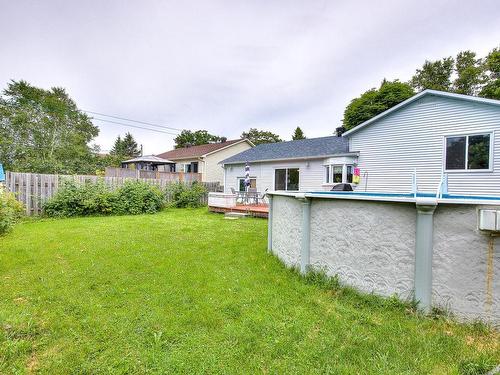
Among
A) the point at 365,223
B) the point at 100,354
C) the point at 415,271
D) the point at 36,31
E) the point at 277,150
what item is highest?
the point at 36,31

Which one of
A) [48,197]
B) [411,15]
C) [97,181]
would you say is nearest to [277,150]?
[411,15]

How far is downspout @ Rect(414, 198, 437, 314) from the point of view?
8.64ft

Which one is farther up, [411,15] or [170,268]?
[411,15]

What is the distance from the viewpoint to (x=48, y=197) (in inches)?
392

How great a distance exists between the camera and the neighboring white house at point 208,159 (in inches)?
947

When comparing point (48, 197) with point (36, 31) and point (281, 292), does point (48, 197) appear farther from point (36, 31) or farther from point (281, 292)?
point (281, 292)

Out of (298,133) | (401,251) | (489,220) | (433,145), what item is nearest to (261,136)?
(298,133)

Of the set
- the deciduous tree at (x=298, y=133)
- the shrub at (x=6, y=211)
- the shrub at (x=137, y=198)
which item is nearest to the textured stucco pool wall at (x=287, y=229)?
the shrub at (x=6, y=211)

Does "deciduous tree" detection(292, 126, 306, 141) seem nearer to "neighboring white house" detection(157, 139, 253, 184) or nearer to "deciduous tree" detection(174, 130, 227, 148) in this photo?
"neighboring white house" detection(157, 139, 253, 184)

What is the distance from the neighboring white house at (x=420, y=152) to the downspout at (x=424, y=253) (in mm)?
8645

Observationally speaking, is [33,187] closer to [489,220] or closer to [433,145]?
[489,220]

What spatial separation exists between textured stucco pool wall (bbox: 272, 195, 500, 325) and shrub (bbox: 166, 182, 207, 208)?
10.8 metres

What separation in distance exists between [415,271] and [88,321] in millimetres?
3579

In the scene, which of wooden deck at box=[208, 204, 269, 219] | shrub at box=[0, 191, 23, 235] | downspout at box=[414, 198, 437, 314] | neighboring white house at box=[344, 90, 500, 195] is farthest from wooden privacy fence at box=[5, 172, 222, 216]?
neighboring white house at box=[344, 90, 500, 195]
